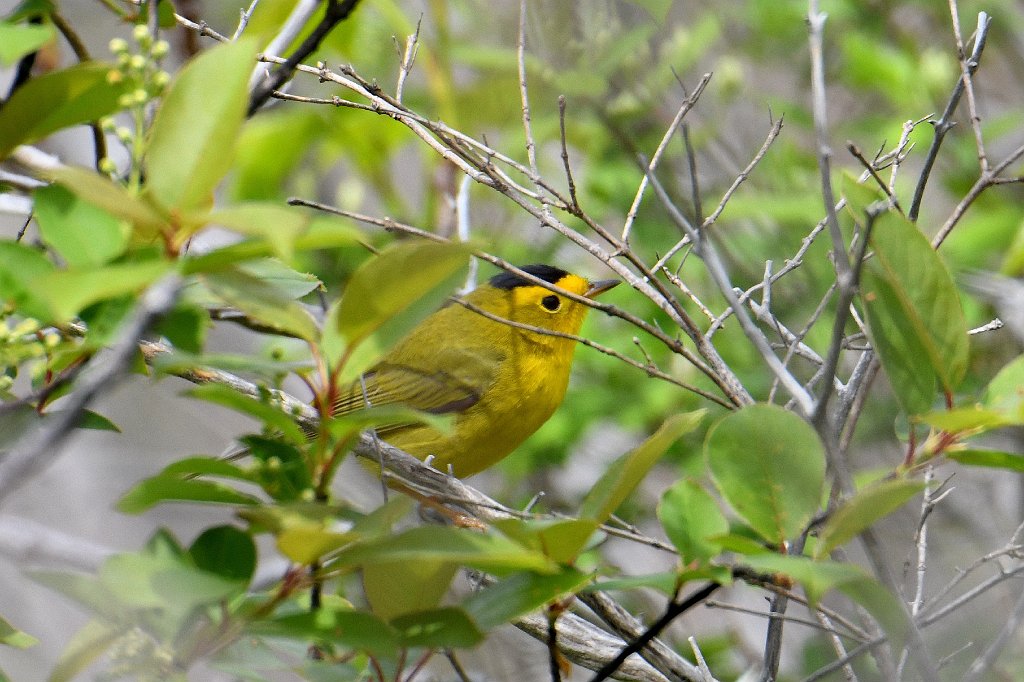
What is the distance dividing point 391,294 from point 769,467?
0.43 meters

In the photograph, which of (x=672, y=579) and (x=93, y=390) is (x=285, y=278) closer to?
(x=93, y=390)

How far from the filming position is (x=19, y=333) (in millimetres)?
1069

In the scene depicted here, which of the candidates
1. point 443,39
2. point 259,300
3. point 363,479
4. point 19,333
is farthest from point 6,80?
point 259,300

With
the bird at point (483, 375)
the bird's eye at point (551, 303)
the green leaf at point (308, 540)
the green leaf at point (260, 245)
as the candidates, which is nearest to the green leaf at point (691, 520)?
the green leaf at point (308, 540)

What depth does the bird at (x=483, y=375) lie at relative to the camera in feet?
10.6

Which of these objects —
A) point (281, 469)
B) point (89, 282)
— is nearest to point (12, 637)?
point (281, 469)

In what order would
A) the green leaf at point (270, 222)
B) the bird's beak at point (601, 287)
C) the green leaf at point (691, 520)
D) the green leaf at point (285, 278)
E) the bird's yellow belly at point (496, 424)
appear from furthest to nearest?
the bird's beak at point (601, 287), the bird's yellow belly at point (496, 424), the green leaf at point (285, 278), the green leaf at point (691, 520), the green leaf at point (270, 222)

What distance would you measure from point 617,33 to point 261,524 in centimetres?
304

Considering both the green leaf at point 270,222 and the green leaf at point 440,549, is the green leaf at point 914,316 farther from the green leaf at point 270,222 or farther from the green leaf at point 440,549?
the green leaf at point 270,222

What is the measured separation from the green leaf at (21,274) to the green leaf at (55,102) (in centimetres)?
10

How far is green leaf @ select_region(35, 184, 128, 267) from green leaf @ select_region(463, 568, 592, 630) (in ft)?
1.61

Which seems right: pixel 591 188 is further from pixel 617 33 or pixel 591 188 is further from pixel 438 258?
pixel 438 258

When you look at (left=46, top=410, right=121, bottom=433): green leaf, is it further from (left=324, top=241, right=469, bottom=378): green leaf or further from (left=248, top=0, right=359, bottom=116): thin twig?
(left=248, top=0, right=359, bottom=116): thin twig

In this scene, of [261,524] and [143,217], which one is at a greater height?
[143,217]
